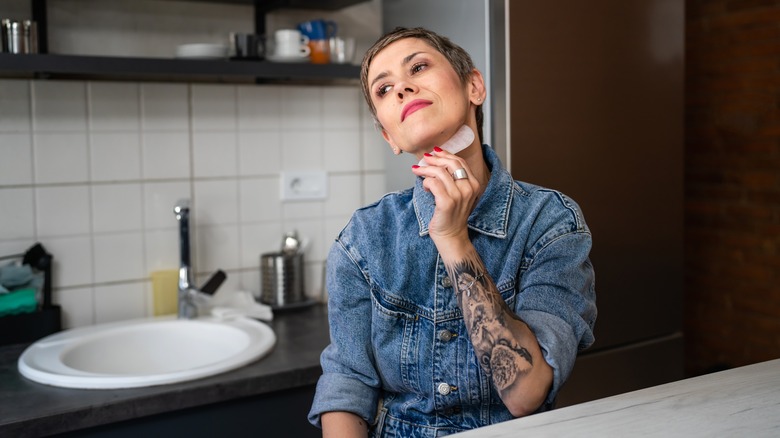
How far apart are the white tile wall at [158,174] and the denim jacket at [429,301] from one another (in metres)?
1.09

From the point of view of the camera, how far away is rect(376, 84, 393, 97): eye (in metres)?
1.25

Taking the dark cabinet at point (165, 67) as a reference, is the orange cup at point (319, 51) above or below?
above

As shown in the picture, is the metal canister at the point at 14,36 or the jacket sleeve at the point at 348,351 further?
the metal canister at the point at 14,36

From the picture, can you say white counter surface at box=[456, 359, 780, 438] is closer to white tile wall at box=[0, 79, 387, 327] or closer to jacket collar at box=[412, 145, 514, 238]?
jacket collar at box=[412, 145, 514, 238]

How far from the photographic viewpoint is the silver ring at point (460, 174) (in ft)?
3.79

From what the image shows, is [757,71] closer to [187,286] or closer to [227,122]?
[227,122]

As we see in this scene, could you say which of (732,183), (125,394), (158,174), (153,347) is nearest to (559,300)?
(125,394)

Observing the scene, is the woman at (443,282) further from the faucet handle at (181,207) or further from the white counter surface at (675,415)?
the faucet handle at (181,207)

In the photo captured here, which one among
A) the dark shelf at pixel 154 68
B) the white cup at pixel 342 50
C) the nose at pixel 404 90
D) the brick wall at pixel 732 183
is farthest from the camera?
the brick wall at pixel 732 183

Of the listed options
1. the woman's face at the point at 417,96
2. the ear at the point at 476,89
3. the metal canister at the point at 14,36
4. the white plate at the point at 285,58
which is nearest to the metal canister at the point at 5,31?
the metal canister at the point at 14,36

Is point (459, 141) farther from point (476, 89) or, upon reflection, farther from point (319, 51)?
point (319, 51)

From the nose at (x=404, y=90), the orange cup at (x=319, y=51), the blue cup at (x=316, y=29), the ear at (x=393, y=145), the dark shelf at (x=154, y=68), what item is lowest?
the ear at (x=393, y=145)

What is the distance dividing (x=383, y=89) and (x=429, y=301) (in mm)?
351

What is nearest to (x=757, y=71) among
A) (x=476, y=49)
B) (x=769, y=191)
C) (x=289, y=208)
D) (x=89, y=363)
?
(x=769, y=191)
